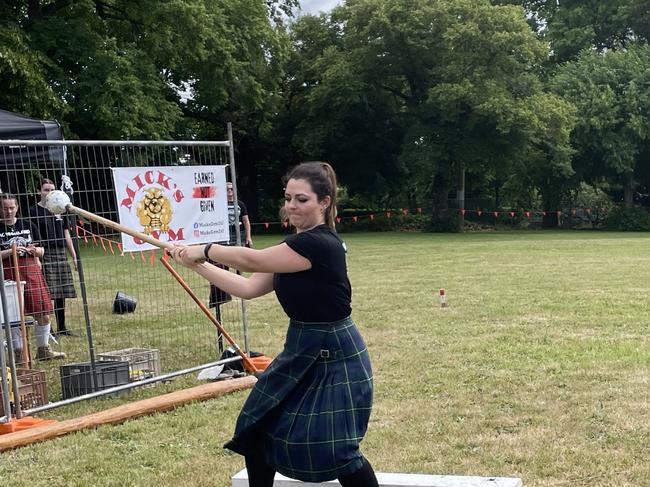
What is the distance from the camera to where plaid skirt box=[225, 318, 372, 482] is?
2.97 metres

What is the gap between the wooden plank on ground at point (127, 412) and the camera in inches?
206

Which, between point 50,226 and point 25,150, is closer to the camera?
point 25,150

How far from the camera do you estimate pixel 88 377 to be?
6375 mm

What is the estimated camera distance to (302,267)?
3.05m

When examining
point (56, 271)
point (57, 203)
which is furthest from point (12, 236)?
point (57, 203)

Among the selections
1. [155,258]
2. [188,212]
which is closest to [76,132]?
[155,258]

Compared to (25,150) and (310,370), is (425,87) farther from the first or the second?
(310,370)

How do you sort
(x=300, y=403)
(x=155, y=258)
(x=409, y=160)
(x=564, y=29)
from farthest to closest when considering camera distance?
(x=564, y=29)
(x=409, y=160)
(x=155, y=258)
(x=300, y=403)

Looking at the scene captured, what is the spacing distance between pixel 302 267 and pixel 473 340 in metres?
5.30

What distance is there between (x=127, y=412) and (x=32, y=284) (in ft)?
7.45

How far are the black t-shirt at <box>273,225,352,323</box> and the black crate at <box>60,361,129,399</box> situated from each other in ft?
12.5

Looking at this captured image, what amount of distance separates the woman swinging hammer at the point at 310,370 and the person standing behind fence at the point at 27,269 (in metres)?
4.26

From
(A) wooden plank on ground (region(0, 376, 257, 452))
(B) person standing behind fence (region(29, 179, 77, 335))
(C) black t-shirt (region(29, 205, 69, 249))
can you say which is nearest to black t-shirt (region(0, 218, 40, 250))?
(C) black t-shirt (region(29, 205, 69, 249))

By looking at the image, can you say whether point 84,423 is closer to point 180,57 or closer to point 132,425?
point 132,425
